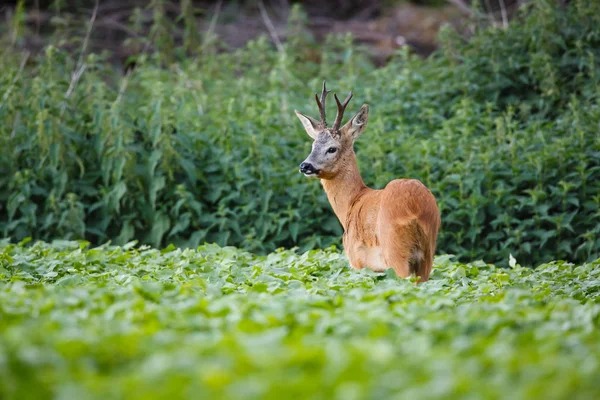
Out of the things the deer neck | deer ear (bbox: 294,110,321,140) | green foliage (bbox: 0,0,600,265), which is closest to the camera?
the deer neck

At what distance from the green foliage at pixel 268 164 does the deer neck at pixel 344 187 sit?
1291 millimetres

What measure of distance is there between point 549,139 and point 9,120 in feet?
18.4

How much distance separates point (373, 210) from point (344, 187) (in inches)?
27.4

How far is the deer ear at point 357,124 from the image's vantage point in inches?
263

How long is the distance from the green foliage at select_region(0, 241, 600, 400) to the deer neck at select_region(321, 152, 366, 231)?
3.87 feet

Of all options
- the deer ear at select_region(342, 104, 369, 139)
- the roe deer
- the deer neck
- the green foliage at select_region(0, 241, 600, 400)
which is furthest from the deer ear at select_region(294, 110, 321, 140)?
the green foliage at select_region(0, 241, 600, 400)

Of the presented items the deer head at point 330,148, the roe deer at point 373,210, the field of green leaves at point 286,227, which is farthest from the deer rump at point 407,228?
the deer head at point 330,148

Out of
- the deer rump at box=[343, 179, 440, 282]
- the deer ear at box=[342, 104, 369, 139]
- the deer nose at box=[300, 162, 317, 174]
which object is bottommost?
the deer rump at box=[343, 179, 440, 282]

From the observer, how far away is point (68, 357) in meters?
2.77

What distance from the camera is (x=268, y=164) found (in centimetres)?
838

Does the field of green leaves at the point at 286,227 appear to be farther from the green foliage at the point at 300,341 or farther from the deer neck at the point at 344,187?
the deer neck at the point at 344,187

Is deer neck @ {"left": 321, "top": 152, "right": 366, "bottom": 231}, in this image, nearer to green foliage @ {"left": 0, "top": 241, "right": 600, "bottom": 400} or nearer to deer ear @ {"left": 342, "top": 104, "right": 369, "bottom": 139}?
deer ear @ {"left": 342, "top": 104, "right": 369, "bottom": 139}

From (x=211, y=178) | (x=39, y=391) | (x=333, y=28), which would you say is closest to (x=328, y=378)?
(x=39, y=391)

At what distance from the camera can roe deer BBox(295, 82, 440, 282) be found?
17.6 feet
